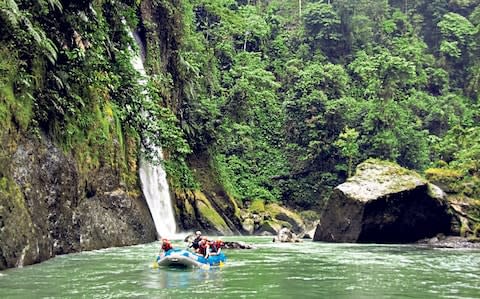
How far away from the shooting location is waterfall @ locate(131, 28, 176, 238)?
88.6 feet

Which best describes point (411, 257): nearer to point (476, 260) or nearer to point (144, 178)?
point (476, 260)

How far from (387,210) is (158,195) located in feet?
36.3

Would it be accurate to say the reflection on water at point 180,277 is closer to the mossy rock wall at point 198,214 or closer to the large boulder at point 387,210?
the large boulder at point 387,210

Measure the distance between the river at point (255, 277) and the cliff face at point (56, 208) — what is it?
56 centimetres

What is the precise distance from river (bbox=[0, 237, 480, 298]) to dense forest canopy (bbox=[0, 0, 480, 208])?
414 centimetres

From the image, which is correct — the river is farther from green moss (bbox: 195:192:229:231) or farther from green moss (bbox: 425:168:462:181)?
green moss (bbox: 195:192:229:231)

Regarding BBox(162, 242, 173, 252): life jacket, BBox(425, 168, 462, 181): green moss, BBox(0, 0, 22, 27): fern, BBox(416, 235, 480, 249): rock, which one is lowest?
BBox(416, 235, 480, 249): rock

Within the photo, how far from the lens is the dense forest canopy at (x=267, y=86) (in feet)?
56.3

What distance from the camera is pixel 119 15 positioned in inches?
877

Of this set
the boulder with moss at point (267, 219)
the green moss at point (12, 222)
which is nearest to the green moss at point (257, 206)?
the boulder with moss at point (267, 219)

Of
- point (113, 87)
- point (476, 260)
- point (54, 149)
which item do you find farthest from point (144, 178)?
point (476, 260)

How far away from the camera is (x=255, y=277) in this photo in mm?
13438

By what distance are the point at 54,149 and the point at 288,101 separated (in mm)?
31868

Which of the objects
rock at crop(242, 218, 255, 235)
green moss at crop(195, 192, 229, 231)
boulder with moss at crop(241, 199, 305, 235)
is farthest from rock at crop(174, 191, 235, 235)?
boulder with moss at crop(241, 199, 305, 235)
